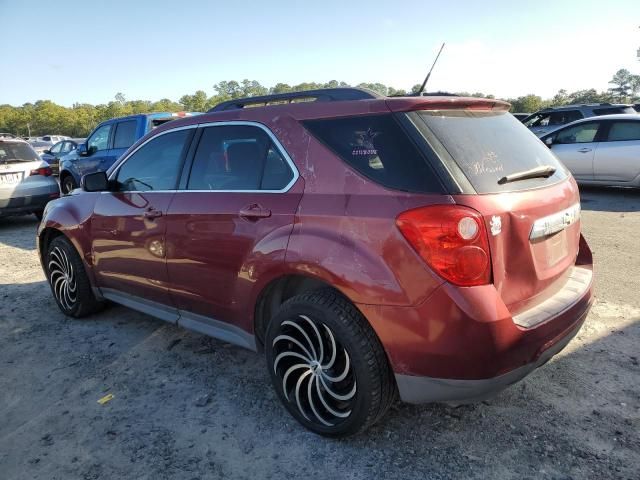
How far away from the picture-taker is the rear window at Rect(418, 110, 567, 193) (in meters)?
2.25

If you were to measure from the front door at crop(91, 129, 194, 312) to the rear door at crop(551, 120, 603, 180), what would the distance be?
318 inches

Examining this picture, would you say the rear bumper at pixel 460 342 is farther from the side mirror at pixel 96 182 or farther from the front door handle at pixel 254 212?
the side mirror at pixel 96 182

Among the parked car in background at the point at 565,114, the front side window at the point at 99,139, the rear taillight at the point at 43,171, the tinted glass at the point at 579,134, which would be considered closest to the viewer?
the rear taillight at the point at 43,171

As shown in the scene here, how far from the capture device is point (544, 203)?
2426 millimetres

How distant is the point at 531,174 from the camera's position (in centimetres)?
250

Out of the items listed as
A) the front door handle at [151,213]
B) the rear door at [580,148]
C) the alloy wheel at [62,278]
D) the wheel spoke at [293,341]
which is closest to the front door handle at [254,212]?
the wheel spoke at [293,341]

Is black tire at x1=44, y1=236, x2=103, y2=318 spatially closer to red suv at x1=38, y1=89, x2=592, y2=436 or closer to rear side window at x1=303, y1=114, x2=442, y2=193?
red suv at x1=38, y1=89, x2=592, y2=436

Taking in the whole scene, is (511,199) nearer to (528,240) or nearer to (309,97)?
(528,240)

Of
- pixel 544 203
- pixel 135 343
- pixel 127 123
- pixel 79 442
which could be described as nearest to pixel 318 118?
pixel 544 203

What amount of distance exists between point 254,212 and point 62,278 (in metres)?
2.73

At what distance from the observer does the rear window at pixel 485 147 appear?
2.25 metres

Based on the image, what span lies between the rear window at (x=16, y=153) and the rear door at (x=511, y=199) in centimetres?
887

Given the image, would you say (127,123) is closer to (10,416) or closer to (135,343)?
(135,343)

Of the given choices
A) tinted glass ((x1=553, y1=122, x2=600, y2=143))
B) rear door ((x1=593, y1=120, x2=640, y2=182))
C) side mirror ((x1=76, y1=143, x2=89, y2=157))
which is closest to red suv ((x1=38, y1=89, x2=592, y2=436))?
rear door ((x1=593, y1=120, x2=640, y2=182))
